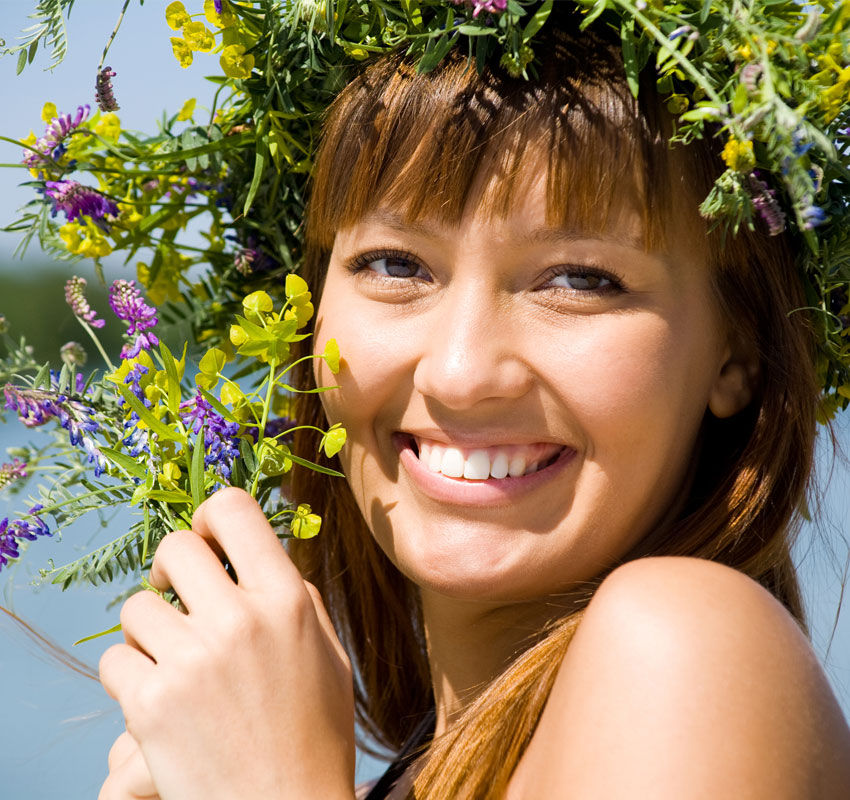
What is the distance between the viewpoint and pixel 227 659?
4.70 feet

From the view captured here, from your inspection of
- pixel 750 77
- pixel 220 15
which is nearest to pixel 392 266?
pixel 220 15

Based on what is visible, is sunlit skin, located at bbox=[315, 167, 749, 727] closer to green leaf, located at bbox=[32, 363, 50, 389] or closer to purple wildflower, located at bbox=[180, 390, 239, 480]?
purple wildflower, located at bbox=[180, 390, 239, 480]

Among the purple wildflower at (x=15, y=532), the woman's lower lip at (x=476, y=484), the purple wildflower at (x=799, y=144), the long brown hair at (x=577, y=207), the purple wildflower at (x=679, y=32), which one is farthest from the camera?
the purple wildflower at (x=15, y=532)

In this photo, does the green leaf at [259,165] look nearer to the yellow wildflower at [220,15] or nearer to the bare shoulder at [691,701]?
the yellow wildflower at [220,15]

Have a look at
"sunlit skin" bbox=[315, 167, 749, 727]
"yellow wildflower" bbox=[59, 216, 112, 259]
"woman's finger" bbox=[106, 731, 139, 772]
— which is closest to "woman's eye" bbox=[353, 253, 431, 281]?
"sunlit skin" bbox=[315, 167, 749, 727]

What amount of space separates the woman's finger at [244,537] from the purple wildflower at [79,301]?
20.5 inches

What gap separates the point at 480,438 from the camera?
5.76ft

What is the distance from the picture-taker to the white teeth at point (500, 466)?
1752mm

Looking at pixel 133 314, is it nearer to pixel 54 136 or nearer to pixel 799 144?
pixel 54 136

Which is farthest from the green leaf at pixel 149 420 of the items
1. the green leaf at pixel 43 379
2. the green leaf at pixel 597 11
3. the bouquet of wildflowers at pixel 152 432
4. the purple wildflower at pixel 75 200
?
the green leaf at pixel 597 11

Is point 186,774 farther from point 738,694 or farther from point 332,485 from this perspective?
point 332,485

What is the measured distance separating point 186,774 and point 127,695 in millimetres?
153

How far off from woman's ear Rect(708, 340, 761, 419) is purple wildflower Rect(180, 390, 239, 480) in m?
0.87

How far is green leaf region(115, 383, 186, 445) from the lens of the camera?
1.69 m
